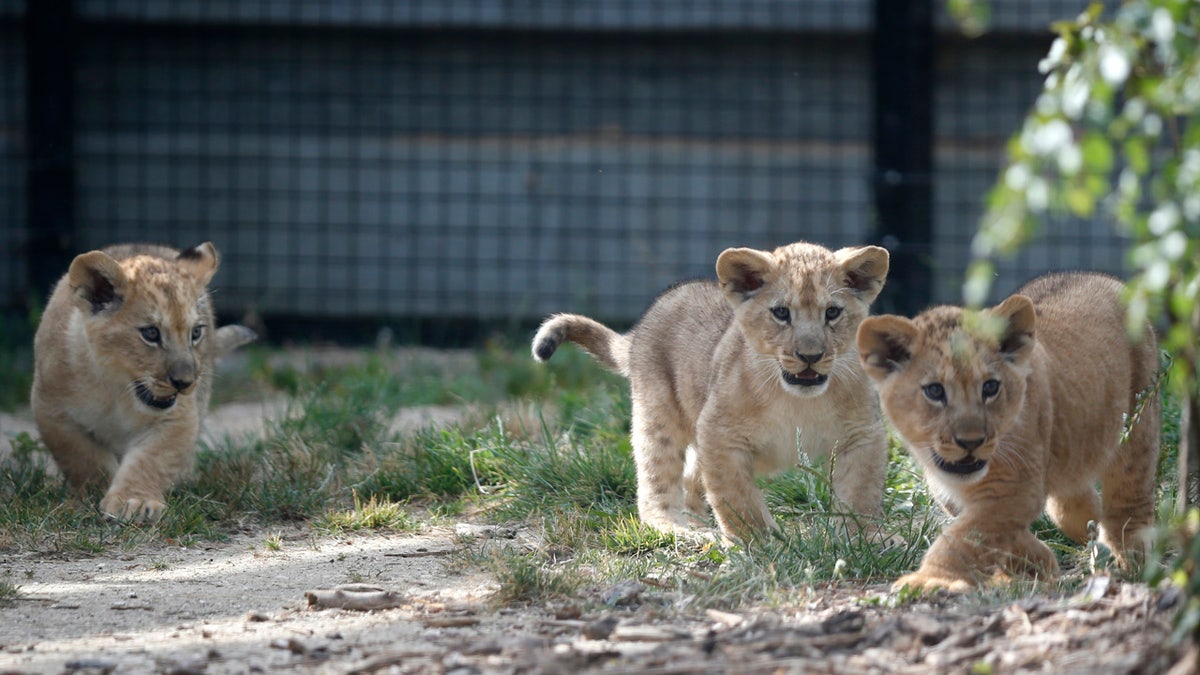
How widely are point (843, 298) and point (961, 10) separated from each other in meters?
2.39

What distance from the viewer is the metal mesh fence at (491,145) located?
31.4 feet

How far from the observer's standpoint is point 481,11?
956cm

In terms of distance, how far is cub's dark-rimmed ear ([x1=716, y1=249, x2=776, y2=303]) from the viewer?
503cm

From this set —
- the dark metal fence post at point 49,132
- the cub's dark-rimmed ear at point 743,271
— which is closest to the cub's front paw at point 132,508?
the cub's dark-rimmed ear at point 743,271

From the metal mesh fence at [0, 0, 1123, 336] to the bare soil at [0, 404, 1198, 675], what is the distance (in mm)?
5160

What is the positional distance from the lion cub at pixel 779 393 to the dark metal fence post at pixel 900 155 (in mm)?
Answer: 3866

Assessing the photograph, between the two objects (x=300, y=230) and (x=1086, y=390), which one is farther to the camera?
(x=300, y=230)

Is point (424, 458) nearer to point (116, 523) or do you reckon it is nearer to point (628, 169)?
point (116, 523)

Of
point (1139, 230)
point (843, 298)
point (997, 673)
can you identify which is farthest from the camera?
point (843, 298)

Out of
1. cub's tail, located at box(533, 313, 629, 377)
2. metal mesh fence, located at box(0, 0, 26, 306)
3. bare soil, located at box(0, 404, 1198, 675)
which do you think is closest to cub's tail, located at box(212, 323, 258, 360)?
cub's tail, located at box(533, 313, 629, 377)

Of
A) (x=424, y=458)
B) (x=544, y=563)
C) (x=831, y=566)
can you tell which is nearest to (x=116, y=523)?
(x=424, y=458)

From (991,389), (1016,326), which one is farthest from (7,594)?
(1016,326)

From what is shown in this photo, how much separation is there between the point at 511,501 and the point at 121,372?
172 cm

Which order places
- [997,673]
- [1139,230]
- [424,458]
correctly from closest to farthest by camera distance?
[1139,230], [997,673], [424,458]
